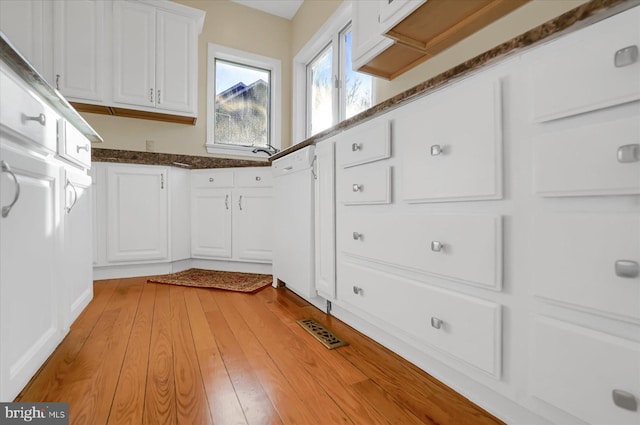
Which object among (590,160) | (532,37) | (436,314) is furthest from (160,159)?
(590,160)

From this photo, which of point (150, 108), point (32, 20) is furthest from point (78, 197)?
point (32, 20)

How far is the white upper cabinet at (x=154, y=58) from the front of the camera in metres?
2.57

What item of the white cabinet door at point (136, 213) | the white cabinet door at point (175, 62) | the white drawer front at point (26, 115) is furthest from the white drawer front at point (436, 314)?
the white cabinet door at point (175, 62)

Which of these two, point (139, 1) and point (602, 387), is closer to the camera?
point (602, 387)

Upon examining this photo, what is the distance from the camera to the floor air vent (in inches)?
49.1

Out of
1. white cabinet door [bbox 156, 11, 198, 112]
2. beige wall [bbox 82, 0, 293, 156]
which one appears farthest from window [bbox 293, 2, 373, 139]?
white cabinet door [bbox 156, 11, 198, 112]

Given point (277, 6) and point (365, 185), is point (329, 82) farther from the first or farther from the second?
point (365, 185)

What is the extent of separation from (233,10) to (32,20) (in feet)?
5.87

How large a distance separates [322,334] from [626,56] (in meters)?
1.29

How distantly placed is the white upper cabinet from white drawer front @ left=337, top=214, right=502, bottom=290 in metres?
2.43

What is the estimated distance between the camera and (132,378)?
39.3 inches

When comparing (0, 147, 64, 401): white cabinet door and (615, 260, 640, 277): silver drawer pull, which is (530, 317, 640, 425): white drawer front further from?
(0, 147, 64, 401): white cabinet door

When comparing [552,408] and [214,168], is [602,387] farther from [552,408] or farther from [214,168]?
[214,168]

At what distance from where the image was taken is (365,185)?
1229 mm
